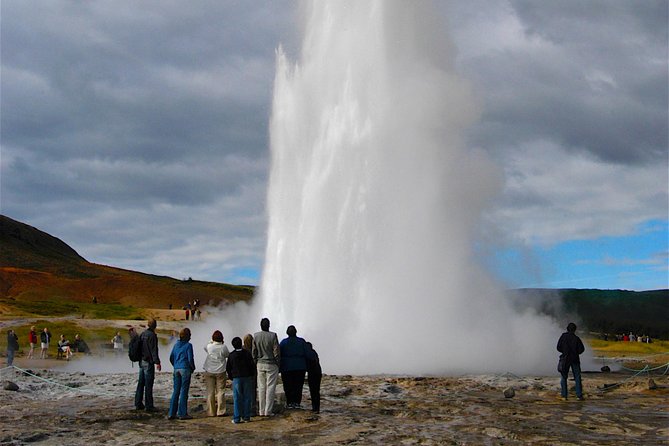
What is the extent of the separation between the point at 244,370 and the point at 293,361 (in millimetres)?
900

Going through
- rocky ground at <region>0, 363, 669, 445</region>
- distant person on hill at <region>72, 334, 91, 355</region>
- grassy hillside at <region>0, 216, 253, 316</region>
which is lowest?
rocky ground at <region>0, 363, 669, 445</region>

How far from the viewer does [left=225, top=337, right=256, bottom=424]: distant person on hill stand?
1070cm

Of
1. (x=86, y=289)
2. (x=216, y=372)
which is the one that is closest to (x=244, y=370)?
(x=216, y=372)

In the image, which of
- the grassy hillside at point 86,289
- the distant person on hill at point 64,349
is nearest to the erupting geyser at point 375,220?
the distant person on hill at point 64,349

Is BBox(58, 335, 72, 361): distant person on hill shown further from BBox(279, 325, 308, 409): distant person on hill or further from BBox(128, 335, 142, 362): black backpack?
BBox(279, 325, 308, 409): distant person on hill

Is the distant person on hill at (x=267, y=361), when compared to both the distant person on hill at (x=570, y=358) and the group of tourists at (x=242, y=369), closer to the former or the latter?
the group of tourists at (x=242, y=369)

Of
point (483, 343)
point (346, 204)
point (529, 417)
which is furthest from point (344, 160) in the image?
point (529, 417)

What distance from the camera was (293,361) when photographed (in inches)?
444

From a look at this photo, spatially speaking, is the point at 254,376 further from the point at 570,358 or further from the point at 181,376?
the point at 570,358

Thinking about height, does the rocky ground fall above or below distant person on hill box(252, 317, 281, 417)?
below

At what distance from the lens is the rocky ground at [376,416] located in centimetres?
938

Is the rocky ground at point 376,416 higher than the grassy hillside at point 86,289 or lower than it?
lower

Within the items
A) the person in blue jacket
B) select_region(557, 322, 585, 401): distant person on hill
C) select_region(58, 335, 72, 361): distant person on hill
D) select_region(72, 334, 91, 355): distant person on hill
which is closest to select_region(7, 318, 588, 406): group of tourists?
the person in blue jacket

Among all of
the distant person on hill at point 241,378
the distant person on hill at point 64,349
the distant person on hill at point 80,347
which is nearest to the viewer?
the distant person on hill at point 241,378
